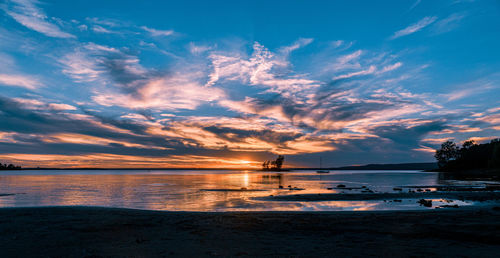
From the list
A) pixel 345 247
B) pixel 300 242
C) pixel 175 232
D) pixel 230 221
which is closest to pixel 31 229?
pixel 175 232

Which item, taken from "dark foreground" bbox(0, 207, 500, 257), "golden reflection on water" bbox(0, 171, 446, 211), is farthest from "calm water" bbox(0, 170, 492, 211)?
"dark foreground" bbox(0, 207, 500, 257)

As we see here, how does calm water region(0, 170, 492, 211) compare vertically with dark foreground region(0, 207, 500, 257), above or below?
below

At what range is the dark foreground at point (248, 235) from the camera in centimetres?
1248

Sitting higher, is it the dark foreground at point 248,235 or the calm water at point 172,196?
the dark foreground at point 248,235

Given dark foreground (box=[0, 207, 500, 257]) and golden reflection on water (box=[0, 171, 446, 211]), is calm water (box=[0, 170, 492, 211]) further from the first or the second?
dark foreground (box=[0, 207, 500, 257])

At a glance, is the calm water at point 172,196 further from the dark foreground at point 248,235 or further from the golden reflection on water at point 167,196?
the dark foreground at point 248,235

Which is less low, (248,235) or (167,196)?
(248,235)

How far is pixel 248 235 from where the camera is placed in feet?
51.2

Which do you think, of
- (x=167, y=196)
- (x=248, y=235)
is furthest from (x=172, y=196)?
(x=248, y=235)

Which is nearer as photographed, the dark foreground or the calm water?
the dark foreground

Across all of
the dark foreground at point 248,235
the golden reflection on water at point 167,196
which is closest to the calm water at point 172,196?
the golden reflection on water at point 167,196

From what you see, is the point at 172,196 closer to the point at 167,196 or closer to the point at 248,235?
the point at 167,196

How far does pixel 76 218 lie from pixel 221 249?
546 inches

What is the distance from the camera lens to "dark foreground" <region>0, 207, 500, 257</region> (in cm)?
1248
